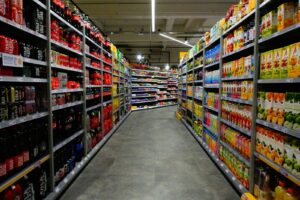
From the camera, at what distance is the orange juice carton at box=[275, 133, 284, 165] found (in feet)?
6.53

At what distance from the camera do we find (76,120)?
3.64 m

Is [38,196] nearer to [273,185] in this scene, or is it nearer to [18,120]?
[18,120]

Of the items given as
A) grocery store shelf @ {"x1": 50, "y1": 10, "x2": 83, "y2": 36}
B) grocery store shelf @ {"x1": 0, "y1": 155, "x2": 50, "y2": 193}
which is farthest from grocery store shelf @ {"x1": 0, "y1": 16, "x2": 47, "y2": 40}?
grocery store shelf @ {"x1": 0, "y1": 155, "x2": 50, "y2": 193}

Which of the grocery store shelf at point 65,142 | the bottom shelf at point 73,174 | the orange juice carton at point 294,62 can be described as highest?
the orange juice carton at point 294,62

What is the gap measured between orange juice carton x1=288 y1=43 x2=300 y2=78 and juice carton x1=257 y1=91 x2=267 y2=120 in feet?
1.59

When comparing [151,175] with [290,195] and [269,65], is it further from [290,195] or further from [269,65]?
[269,65]

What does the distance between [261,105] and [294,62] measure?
0.66 metres

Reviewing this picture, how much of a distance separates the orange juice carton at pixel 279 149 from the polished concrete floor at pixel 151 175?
96cm

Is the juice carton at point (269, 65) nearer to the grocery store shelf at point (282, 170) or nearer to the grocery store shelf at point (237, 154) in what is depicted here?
the grocery store shelf at point (282, 170)

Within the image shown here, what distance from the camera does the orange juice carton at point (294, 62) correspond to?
176cm

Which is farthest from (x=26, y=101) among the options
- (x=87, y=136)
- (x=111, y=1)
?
(x=111, y=1)

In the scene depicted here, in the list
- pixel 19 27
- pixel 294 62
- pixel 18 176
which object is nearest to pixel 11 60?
pixel 19 27

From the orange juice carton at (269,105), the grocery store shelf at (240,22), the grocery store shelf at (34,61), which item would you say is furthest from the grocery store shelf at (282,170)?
the grocery store shelf at (34,61)

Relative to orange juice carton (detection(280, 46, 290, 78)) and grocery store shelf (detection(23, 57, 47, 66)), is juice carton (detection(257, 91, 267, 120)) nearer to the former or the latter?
orange juice carton (detection(280, 46, 290, 78))
